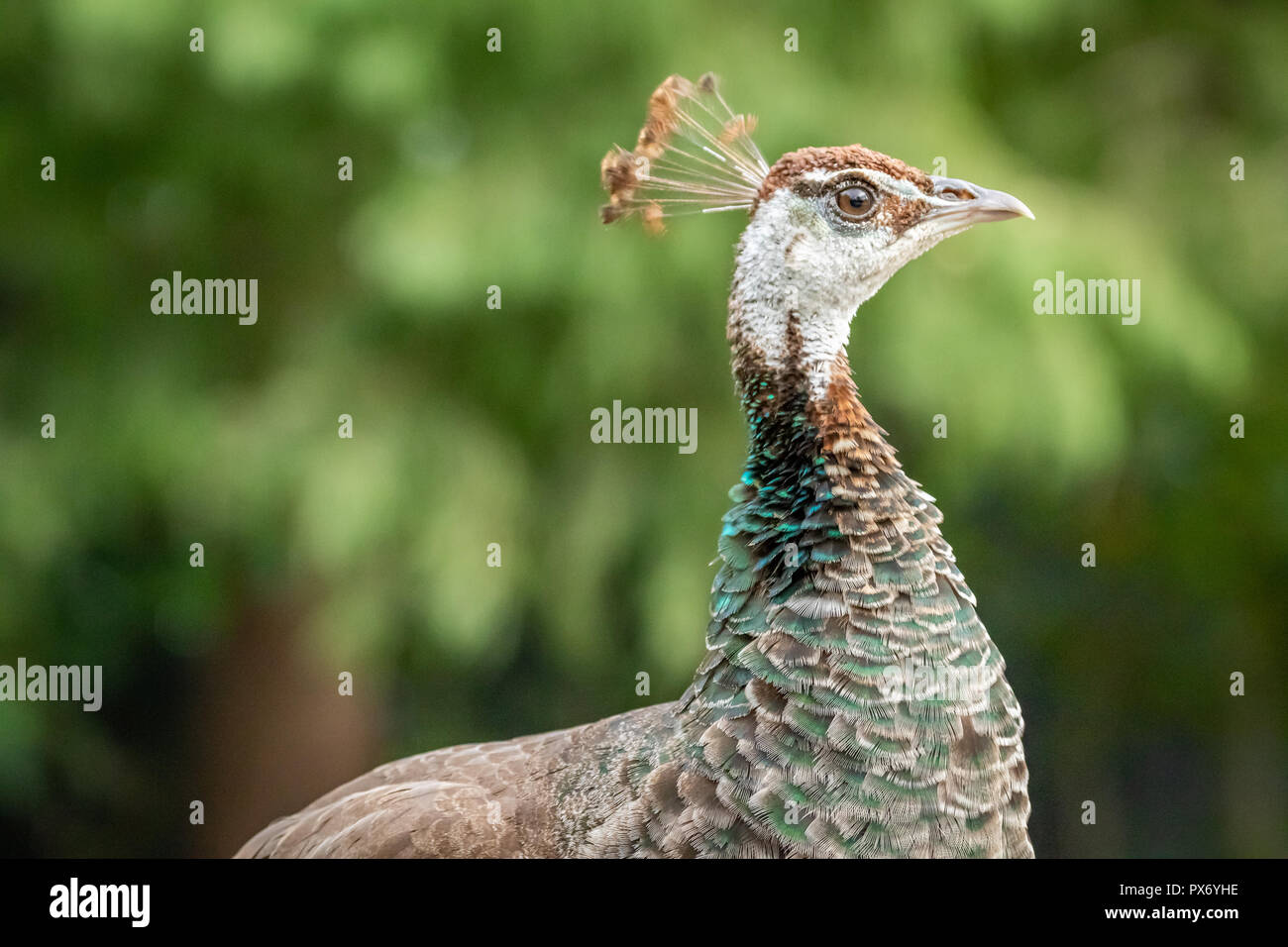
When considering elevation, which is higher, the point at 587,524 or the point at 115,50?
the point at 115,50

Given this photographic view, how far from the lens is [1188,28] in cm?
434

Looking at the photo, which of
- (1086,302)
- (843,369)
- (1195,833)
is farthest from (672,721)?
(1195,833)

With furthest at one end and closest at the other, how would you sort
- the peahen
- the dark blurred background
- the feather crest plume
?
the dark blurred background → the feather crest plume → the peahen

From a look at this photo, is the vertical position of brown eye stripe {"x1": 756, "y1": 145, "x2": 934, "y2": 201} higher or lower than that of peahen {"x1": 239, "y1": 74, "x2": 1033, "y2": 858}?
higher

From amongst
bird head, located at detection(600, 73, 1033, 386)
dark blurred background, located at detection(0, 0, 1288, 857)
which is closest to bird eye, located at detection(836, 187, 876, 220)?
bird head, located at detection(600, 73, 1033, 386)

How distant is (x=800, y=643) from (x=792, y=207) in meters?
0.69

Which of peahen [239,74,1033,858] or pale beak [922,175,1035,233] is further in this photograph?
pale beak [922,175,1035,233]

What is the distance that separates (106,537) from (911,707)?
3.41m

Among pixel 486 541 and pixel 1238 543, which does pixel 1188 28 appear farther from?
pixel 486 541

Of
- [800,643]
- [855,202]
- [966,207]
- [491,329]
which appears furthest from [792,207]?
[491,329]

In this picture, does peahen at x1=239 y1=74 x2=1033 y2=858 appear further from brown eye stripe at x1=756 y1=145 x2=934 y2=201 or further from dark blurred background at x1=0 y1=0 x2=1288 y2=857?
dark blurred background at x1=0 y1=0 x2=1288 y2=857

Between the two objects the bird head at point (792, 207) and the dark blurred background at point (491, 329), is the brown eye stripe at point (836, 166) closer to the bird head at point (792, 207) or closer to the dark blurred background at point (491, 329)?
the bird head at point (792, 207)

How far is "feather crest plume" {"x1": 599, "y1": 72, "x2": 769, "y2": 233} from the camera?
6.19 feet

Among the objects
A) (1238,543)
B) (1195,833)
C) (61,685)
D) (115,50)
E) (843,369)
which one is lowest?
(1195,833)
